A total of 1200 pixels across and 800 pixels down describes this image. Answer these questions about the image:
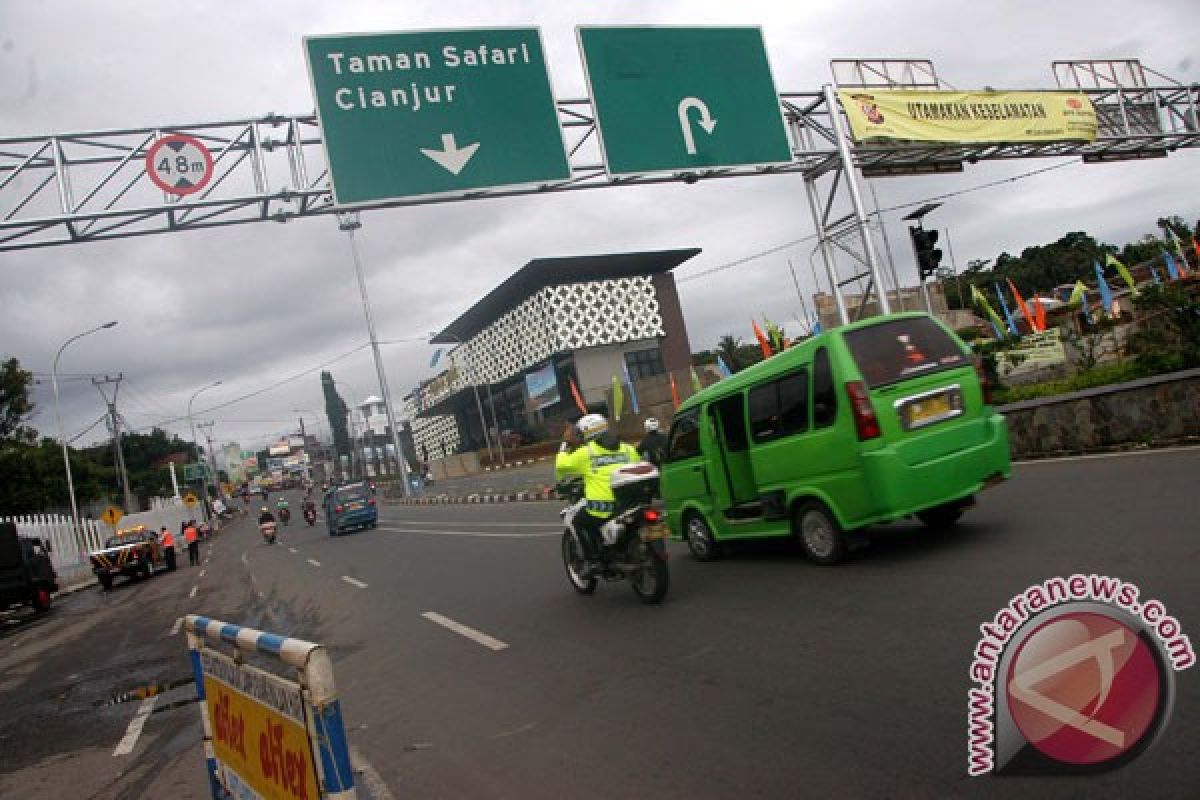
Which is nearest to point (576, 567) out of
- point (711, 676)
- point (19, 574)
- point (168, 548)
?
point (711, 676)

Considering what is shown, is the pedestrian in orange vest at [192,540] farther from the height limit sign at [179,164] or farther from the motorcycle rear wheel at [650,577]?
the motorcycle rear wheel at [650,577]

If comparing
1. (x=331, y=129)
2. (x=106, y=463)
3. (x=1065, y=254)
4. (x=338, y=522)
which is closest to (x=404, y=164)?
(x=331, y=129)

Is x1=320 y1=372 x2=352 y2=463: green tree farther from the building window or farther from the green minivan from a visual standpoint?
the green minivan

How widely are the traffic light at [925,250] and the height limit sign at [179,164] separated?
11.7 m

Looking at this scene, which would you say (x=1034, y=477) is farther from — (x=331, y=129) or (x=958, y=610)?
(x=331, y=129)

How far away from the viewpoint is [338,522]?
2800 cm

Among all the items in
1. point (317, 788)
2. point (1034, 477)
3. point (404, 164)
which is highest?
point (404, 164)

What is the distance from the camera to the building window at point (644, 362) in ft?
226

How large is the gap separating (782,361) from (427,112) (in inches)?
273

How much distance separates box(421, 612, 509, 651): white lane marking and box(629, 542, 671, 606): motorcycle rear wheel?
4.35ft

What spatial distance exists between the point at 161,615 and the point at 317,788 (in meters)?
14.4

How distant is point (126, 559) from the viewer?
25.3m

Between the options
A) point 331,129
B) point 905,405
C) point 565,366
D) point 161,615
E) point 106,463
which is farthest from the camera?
point 106,463

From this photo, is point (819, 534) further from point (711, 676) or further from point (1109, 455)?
point (1109, 455)
